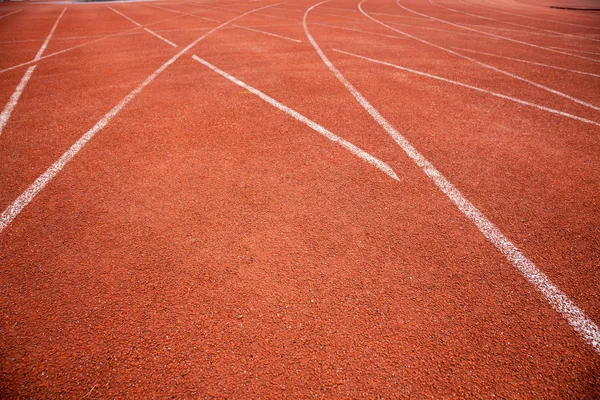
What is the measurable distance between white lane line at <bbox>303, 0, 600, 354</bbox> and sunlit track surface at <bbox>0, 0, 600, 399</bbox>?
0.5 inches

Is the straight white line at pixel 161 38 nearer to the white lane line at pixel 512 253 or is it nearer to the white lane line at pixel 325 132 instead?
the white lane line at pixel 325 132

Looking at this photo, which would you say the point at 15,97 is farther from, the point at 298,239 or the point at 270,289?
the point at 270,289

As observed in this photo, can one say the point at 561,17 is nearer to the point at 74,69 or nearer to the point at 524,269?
the point at 524,269

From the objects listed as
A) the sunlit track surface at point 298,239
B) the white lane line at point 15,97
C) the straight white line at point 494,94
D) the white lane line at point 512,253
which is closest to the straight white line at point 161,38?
the white lane line at point 15,97

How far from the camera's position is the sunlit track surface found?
189 centimetres

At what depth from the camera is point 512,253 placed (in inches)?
101

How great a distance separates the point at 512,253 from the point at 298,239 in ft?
5.62

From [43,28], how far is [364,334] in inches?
571

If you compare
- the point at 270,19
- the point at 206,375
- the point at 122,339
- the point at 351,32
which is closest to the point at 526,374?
the point at 206,375

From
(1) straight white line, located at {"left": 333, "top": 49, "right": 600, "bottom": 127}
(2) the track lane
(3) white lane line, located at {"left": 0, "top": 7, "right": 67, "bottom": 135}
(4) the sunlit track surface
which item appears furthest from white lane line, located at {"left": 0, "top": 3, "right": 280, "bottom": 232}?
(1) straight white line, located at {"left": 333, "top": 49, "right": 600, "bottom": 127}

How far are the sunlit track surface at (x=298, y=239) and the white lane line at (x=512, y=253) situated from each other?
13mm

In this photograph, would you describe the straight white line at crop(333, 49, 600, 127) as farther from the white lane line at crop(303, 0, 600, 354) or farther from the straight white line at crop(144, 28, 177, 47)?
the straight white line at crop(144, 28, 177, 47)

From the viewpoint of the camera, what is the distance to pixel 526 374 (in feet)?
6.09

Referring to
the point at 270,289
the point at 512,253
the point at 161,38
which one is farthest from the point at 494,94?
the point at 161,38
